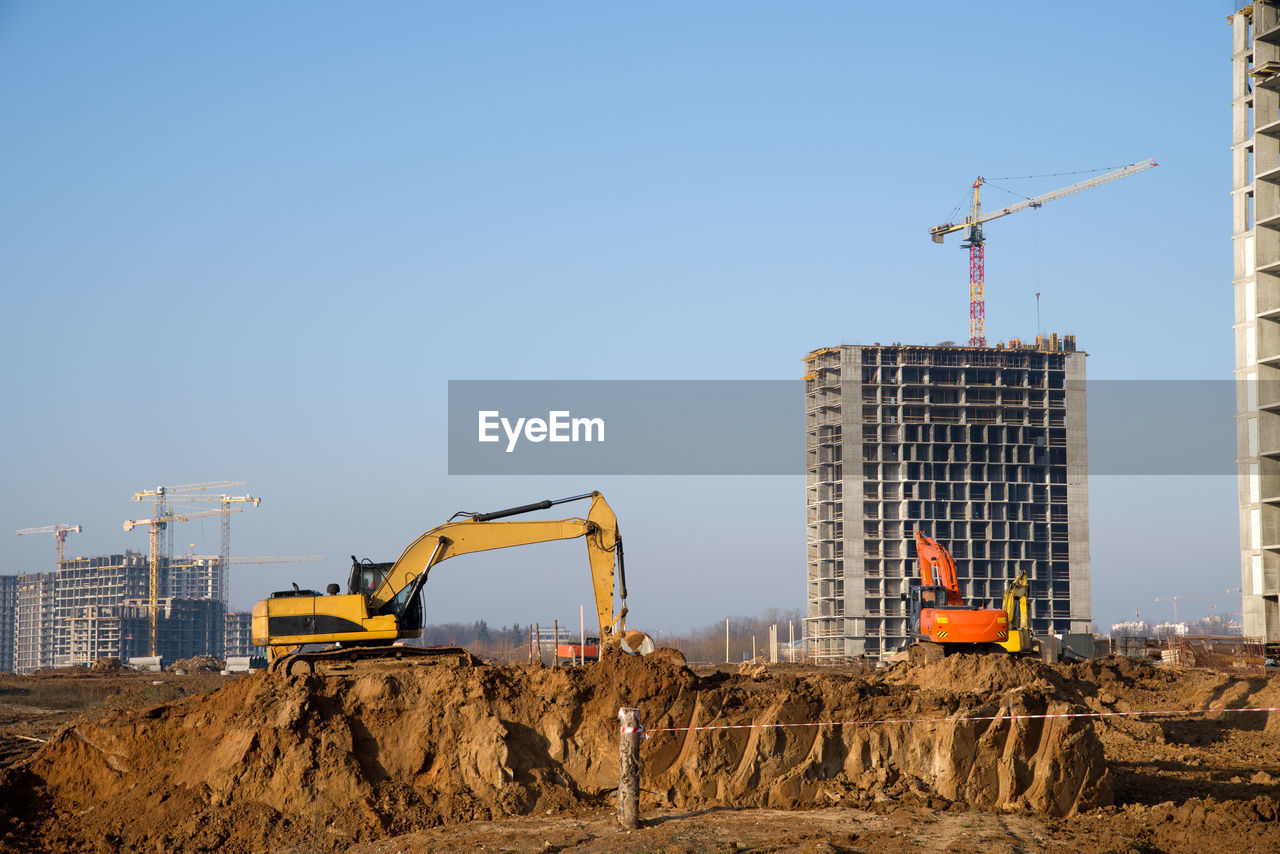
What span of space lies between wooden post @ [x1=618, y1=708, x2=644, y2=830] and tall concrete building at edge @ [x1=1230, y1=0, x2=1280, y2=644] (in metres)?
45.0

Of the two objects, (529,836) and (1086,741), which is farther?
(1086,741)

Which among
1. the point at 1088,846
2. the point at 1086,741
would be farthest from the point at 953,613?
the point at 1088,846

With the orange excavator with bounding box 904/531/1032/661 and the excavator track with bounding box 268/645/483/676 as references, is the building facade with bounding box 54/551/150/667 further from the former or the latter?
the excavator track with bounding box 268/645/483/676

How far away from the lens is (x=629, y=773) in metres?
13.5

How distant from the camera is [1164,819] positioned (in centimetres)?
1442

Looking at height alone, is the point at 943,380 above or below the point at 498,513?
above

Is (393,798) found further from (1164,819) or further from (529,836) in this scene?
(1164,819)

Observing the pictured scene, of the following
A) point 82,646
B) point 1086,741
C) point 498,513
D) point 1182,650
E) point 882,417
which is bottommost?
point 82,646

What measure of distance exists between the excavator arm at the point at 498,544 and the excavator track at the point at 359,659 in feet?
2.26

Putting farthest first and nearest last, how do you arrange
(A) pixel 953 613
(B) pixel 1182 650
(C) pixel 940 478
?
(C) pixel 940 478
(B) pixel 1182 650
(A) pixel 953 613

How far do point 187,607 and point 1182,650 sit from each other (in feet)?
502

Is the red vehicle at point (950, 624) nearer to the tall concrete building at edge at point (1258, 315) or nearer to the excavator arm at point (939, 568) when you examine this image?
the excavator arm at point (939, 568)

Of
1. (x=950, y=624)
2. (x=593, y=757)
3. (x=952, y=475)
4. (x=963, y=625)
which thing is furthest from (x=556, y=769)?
(x=952, y=475)

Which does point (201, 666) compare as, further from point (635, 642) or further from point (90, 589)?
point (90, 589)
